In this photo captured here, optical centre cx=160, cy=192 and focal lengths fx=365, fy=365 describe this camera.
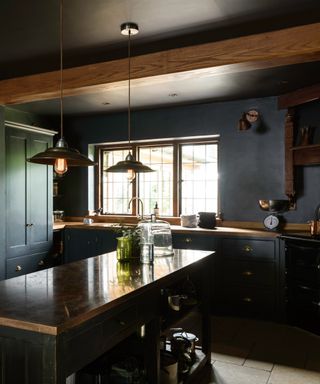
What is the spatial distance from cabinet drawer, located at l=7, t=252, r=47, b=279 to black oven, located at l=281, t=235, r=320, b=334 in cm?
307

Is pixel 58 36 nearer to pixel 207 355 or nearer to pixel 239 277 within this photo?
pixel 207 355

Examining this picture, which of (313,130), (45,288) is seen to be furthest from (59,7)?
(313,130)

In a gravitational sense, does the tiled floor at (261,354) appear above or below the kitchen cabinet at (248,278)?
below

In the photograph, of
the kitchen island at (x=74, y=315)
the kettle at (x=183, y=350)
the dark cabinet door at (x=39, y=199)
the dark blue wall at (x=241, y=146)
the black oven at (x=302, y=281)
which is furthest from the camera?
the dark cabinet door at (x=39, y=199)

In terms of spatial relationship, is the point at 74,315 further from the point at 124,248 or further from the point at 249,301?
the point at 249,301

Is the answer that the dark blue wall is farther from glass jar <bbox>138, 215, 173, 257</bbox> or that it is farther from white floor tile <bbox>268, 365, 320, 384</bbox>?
glass jar <bbox>138, 215, 173, 257</bbox>

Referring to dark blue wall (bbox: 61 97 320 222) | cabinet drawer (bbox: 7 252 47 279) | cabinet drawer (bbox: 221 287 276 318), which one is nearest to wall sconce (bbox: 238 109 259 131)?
dark blue wall (bbox: 61 97 320 222)

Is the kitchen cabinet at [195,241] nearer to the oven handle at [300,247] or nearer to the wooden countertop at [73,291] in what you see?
the oven handle at [300,247]

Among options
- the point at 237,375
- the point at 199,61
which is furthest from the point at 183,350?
the point at 199,61

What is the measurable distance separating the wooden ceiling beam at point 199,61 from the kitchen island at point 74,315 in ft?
5.32

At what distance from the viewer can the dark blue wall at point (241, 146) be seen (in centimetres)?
452

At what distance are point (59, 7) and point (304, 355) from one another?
3.45 m

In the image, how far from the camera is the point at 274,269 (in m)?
4.09

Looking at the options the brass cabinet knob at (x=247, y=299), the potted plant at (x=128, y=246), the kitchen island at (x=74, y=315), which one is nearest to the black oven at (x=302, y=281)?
the brass cabinet knob at (x=247, y=299)
